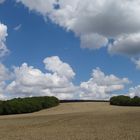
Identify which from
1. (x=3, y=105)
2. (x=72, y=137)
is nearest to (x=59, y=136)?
(x=72, y=137)

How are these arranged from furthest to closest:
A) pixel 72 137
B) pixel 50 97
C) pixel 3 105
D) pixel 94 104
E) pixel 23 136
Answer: pixel 50 97
pixel 94 104
pixel 3 105
pixel 23 136
pixel 72 137

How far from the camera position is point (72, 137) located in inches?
1426

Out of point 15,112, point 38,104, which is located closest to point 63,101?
point 38,104

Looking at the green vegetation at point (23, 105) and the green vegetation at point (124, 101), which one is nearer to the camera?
the green vegetation at point (23, 105)

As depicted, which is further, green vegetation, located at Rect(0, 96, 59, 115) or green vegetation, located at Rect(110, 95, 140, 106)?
green vegetation, located at Rect(110, 95, 140, 106)

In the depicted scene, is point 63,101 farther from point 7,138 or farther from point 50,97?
point 7,138

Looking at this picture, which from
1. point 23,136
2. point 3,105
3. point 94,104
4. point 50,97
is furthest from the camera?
point 50,97

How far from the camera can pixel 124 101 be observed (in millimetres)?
110438

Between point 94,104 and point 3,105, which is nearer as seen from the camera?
point 3,105

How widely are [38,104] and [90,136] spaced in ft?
236

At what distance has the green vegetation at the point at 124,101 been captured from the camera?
350ft

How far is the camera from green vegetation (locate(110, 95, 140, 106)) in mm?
106750

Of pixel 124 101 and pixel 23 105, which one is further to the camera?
pixel 124 101

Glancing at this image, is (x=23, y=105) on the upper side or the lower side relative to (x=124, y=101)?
lower
